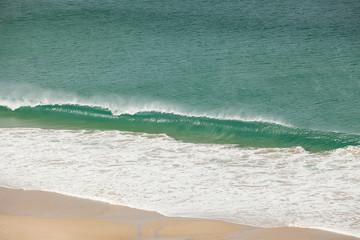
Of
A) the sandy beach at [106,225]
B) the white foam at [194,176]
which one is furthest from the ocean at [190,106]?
the sandy beach at [106,225]

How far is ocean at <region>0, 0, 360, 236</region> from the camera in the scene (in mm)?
15648

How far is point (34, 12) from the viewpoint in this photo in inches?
1480

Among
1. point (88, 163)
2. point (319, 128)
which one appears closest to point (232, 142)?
point (319, 128)

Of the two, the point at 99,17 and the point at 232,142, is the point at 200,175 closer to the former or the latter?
the point at 232,142

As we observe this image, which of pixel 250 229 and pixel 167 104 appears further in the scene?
pixel 167 104

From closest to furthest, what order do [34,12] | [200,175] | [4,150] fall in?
[200,175]
[4,150]
[34,12]

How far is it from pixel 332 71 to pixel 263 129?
22.7 feet

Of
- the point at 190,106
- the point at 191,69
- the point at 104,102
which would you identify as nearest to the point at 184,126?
the point at 190,106

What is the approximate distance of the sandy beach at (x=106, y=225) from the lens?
13031mm

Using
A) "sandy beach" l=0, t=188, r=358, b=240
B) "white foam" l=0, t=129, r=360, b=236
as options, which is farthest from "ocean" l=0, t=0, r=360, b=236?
"sandy beach" l=0, t=188, r=358, b=240

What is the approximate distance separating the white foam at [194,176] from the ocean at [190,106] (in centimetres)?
6

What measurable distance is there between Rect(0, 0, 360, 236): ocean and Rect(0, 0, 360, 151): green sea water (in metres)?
0.09

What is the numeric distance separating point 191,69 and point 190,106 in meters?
4.11

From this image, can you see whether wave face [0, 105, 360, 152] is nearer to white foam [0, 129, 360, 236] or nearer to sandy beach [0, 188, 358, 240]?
white foam [0, 129, 360, 236]
